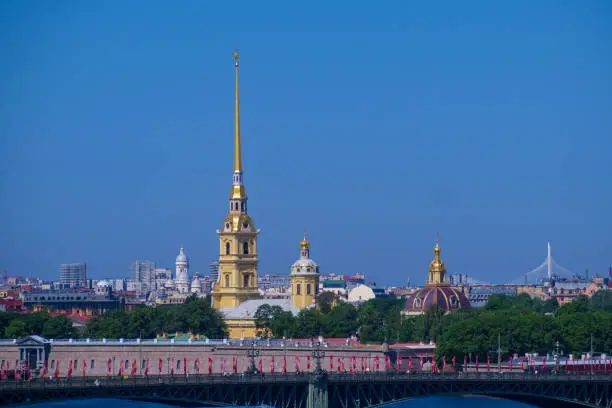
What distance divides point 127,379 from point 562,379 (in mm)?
21090

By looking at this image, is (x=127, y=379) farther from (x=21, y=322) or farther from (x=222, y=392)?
(x=21, y=322)

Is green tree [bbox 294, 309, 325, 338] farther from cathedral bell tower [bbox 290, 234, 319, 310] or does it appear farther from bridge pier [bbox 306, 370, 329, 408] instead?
bridge pier [bbox 306, 370, 329, 408]

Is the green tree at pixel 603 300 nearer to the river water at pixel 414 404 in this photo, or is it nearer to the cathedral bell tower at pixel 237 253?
the cathedral bell tower at pixel 237 253

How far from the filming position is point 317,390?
81.6 meters

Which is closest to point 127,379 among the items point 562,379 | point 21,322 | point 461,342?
point 562,379

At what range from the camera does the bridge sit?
77.4m

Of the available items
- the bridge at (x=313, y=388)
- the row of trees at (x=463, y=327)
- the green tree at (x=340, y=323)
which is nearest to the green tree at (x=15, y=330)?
the row of trees at (x=463, y=327)

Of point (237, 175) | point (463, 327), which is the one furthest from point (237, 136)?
point (463, 327)

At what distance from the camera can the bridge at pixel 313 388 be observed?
254 feet

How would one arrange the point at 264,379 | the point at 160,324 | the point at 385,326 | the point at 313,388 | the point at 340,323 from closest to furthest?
the point at 313,388, the point at 264,379, the point at 385,326, the point at 340,323, the point at 160,324

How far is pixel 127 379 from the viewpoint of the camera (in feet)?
268

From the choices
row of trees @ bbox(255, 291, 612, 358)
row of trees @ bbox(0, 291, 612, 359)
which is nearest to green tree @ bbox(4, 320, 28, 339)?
row of trees @ bbox(0, 291, 612, 359)

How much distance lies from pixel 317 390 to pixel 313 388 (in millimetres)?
202

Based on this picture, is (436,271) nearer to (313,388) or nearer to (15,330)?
(15,330)
